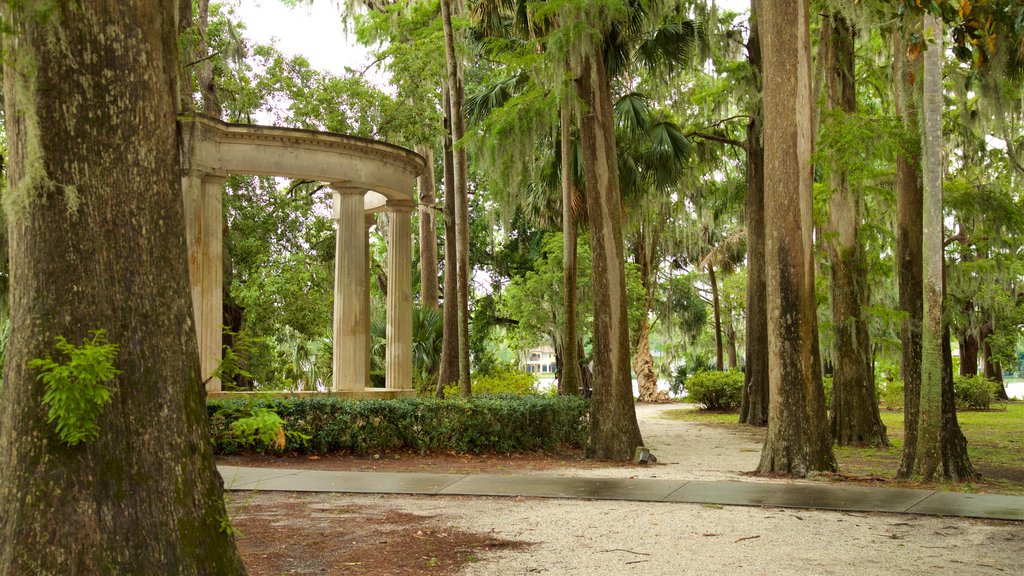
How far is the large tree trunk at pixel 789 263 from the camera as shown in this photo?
11719 millimetres

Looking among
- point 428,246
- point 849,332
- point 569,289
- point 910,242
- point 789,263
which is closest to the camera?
point 789,263

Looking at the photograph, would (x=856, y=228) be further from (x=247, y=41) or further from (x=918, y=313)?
(x=247, y=41)

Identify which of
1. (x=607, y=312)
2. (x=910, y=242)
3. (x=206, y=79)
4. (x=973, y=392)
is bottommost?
(x=973, y=392)

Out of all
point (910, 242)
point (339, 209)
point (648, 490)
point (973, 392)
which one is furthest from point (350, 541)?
point (973, 392)

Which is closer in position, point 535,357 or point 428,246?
point 428,246

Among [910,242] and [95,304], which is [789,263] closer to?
[910,242]

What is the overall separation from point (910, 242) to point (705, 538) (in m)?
7.05

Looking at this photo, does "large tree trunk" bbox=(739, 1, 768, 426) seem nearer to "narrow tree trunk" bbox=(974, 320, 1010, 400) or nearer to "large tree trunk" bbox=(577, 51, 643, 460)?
"large tree trunk" bbox=(577, 51, 643, 460)

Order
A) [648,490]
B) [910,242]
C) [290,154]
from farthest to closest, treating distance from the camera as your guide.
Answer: [290,154] < [910,242] < [648,490]

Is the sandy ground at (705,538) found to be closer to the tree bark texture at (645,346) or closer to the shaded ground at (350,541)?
the shaded ground at (350,541)

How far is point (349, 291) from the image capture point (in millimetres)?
17219

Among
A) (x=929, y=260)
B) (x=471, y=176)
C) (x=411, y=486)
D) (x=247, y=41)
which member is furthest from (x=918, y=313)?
(x=471, y=176)

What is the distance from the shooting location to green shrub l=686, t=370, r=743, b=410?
29391 millimetres

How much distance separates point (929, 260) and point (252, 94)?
1826 centimetres
